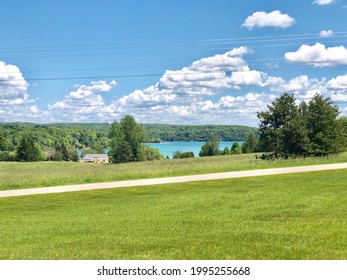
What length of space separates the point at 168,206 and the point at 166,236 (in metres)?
6.47

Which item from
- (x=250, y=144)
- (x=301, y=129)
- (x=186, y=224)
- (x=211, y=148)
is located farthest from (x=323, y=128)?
(x=211, y=148)

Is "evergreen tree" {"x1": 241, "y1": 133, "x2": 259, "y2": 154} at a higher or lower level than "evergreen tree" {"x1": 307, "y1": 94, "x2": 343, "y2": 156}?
lower

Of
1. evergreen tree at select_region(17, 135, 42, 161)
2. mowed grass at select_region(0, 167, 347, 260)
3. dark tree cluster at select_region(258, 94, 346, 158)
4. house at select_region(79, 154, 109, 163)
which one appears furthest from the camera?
house at select_region(79, 154, 109, 163)

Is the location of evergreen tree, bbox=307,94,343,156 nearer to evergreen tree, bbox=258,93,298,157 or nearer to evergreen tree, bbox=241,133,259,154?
evergreen tree, bbox=258,93,298,157

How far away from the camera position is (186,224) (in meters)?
12.1

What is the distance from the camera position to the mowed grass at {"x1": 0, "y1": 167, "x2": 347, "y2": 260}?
27.4 feet

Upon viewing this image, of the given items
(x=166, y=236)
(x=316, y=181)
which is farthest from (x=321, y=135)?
(x=166, y=236)

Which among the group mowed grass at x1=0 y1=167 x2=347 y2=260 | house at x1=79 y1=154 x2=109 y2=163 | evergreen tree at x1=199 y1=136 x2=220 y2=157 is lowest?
house at x1=79 y1=154 x2=109 y2=163

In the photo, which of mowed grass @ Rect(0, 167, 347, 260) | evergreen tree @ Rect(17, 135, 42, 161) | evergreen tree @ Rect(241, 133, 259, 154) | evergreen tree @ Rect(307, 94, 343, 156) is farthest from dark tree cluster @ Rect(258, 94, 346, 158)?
evergreen tree @ Rect(17, 135, 42, 161)

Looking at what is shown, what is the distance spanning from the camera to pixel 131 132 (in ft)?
318

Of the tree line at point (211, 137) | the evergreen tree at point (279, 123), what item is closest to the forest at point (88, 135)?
the tree line at point (211, 137)

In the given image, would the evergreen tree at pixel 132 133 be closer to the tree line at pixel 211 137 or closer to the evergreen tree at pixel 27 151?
the tree line at pixel 211 137

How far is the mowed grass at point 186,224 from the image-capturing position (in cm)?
835

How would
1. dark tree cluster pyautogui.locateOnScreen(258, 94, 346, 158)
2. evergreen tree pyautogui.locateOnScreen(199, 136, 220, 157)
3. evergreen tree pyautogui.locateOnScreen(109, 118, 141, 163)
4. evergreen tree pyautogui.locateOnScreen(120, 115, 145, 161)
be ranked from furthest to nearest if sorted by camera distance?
1. evergreen tree pyautogui.locateOnScreen(199, 136, 220, 157)
2. evergreen tree pyautogui.locateOnScreen(120, 115, 145, 161)
3. evergreen tree pyautogui.locateOnScreen(109, 118, 141, 163)
4. dark tree cluster pyautogui.locateOnScreen(258, 94, 346, 158)
